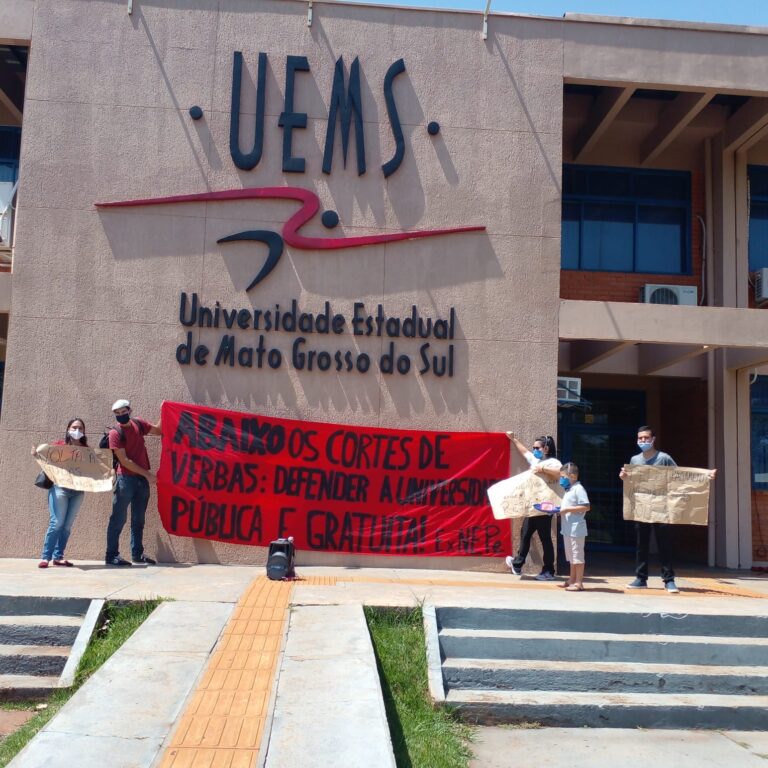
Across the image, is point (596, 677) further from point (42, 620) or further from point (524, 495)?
point (42, 620)

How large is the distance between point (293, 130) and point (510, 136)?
291 cm

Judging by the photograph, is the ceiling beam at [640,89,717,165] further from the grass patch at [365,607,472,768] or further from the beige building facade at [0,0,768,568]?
the grass patch at [365,607,472,768]

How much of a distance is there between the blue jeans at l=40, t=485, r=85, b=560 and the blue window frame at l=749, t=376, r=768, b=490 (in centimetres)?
1017

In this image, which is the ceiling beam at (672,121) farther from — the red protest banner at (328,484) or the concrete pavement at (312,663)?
the concrete pavement at (312,663)

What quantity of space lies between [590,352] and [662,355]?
3.50 feet

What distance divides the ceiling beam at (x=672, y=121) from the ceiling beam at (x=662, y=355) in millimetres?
3193

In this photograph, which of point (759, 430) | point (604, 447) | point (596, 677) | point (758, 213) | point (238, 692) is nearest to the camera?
point (238, 692)

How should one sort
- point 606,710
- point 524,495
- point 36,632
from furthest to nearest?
point 524,495
point 36,632
point 606,710

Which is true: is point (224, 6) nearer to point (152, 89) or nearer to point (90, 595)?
point (152, 89)

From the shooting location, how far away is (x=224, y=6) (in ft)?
36.6

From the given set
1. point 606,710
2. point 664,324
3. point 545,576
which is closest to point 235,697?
point 606,710

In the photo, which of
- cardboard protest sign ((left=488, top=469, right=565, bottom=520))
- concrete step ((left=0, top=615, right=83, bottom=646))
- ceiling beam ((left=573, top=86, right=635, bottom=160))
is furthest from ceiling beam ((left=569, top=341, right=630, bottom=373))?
concrete step ((left=0, top=615, right=83, bottom=646))

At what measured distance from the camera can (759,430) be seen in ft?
44.3

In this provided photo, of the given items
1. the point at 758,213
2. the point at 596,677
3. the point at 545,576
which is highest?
the point at 758,213
